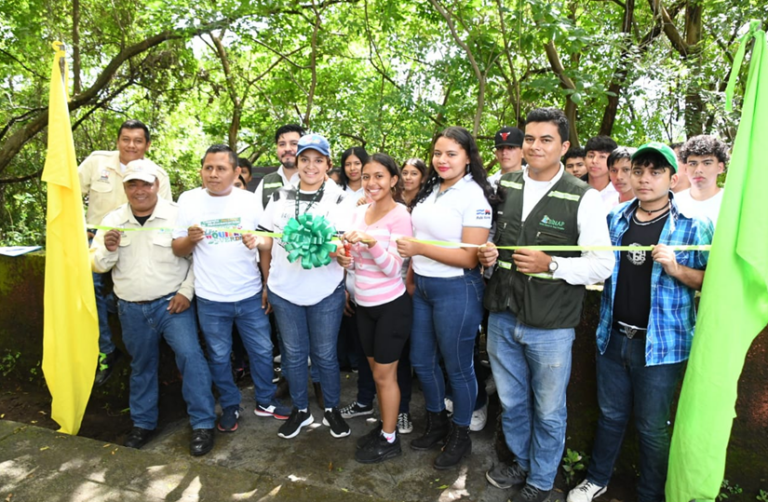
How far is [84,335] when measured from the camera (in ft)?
11.5

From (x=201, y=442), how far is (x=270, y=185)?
2.21 meters

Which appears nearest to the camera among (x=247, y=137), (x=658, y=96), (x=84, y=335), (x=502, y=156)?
(x=84, y=335)

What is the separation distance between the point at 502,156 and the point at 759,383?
248 centimetres

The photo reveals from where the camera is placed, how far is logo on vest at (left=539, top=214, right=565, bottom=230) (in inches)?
109

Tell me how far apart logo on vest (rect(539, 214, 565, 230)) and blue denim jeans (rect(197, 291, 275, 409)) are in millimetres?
2178

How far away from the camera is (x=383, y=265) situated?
10.5ft

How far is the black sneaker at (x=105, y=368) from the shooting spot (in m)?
4.52

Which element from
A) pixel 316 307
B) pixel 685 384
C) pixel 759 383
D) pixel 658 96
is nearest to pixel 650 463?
pixel 685 384

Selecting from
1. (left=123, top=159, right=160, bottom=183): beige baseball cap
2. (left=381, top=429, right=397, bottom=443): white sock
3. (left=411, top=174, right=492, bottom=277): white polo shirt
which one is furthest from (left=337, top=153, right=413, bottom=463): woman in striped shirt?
(left=123, top=159, right=160, bottom=183): beige baseball cap

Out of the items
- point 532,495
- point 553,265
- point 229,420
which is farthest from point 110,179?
point 532,495

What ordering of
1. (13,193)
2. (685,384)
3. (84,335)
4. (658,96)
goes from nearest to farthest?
(685,384) → (84,335) → (658,96) → (13,193)

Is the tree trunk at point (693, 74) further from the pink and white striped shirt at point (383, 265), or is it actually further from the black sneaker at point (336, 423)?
the black sneaker at point (336, 423)

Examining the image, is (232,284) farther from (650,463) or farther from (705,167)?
(705,167)

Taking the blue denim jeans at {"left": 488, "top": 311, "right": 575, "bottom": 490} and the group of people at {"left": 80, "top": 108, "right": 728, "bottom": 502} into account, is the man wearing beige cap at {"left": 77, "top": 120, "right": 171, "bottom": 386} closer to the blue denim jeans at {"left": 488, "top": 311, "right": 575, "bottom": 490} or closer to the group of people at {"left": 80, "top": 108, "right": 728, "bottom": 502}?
the group of people at {"left": 80, "top": 108, "right": 728, "bottom": 502}
